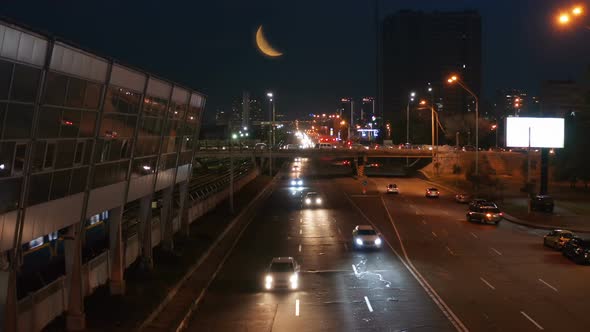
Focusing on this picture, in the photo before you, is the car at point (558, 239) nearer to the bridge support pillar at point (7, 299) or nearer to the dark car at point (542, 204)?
the dark car at point (542, 204)

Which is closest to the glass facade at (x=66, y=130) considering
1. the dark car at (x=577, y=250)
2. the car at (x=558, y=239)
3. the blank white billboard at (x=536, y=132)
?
the dark car at (x=577, y=250)

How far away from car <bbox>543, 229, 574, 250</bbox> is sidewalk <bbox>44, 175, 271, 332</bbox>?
17.2 meters

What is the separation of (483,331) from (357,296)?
5.76 m

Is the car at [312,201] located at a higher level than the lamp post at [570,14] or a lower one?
lower

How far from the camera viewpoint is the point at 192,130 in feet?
116

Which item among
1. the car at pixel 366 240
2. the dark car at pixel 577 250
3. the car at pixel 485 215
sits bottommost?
the car at pixel 366 240

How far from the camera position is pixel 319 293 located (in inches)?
929

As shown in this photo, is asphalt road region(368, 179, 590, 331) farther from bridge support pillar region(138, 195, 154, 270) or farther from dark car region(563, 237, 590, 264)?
bridge support pillar region(138, 195, 154, 270)

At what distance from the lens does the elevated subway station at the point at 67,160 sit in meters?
14.6

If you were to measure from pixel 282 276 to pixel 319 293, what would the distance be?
1.78 metres

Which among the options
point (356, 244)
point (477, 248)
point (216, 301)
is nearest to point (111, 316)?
point (216, 301)

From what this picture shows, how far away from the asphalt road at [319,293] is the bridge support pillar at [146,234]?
2.95 meters

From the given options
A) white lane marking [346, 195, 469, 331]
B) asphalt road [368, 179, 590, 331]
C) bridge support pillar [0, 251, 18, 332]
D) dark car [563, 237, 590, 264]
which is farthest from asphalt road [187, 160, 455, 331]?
dark car [563, 237, 590, 264]

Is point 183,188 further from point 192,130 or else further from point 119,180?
point 119,180
